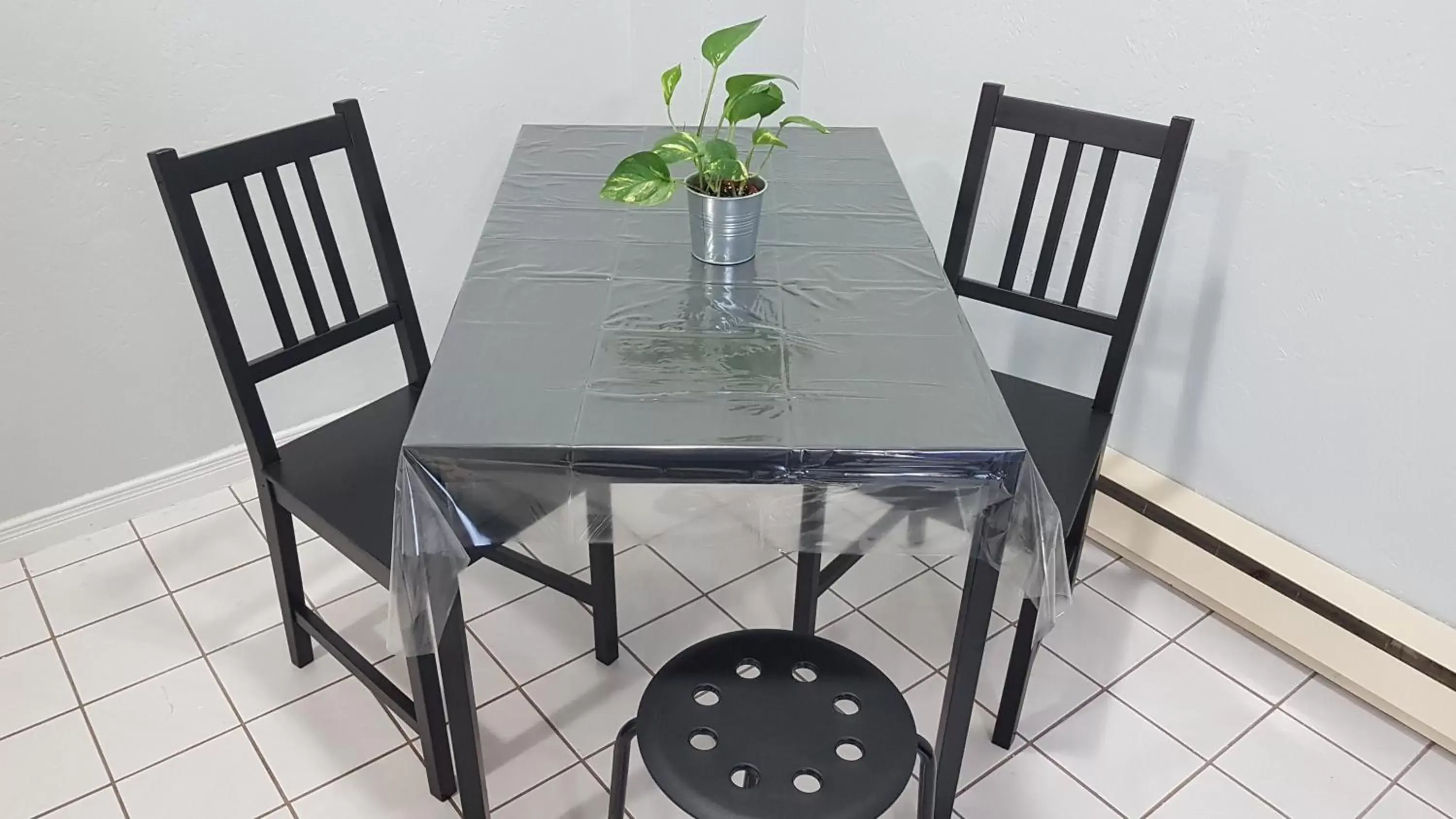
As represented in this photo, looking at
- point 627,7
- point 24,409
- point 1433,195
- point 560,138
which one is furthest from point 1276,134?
point 24,409

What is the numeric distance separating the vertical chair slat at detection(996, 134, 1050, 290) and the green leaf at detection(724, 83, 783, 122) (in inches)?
21.4

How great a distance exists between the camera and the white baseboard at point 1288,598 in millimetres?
1811

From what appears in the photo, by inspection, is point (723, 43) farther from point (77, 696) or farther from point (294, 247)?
point (77, 696)

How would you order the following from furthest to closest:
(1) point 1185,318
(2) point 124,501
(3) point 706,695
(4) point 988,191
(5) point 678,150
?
(4) point 988,191
(2) point 124,501
(1) point 1185,318
(5) point 678,150
(3) point 706,695

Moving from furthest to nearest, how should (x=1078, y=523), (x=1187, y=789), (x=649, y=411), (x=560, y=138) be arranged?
(x=560, y=138)
(x=1078, y=523)
(x=1187, y=789)
(x=649, y=411)

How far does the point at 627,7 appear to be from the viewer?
2500 millimetres

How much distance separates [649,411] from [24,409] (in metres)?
1.53

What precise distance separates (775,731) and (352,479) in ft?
2.54

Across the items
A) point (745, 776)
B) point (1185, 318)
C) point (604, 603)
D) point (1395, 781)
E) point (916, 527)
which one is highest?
point (916, 527)

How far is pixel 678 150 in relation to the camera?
1438mm

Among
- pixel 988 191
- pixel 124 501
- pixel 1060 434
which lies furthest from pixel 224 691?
pixel 988 191

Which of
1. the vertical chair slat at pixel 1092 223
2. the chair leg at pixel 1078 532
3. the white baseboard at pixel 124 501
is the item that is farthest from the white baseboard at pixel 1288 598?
the white baseboard at pixel 124 501

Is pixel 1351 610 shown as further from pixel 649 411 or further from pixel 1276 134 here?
pixel 649 411

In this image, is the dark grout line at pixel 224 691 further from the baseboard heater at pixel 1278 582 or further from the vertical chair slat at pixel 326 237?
the baseboard heater at pixel 1278 582
